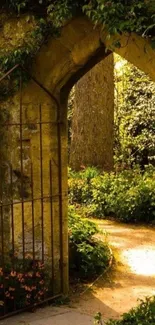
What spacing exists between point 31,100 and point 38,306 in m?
2.20

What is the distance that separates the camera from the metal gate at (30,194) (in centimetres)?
575

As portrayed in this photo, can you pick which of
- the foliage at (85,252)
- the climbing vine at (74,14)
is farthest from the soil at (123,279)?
the climbing vine at (74,14)

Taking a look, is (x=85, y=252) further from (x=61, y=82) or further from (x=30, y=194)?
(x=61, y=82)

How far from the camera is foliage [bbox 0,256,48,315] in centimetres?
558

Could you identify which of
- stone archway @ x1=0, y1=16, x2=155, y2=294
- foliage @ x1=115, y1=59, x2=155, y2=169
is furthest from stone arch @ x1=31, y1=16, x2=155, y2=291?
foliage @ x1=115, y1=59, x2=155, y2=169

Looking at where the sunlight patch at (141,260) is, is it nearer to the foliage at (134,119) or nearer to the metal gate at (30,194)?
the metal gate at (30,194)

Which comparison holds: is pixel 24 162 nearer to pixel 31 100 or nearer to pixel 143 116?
pixel 31 100

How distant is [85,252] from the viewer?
7.05 metres

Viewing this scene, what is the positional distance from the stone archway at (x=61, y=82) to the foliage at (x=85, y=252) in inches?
32.2

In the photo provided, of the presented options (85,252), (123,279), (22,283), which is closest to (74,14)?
(22,283)

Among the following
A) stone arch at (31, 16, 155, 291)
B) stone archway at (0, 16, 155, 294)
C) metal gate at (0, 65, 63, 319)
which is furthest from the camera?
metal gate at (0, 65, 63, 319)

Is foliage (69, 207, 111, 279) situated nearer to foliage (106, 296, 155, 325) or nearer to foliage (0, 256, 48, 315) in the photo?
foliage (0, 256, 48, 315)

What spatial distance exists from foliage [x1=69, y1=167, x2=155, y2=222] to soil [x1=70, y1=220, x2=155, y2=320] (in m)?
0.47

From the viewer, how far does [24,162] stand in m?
5.92
